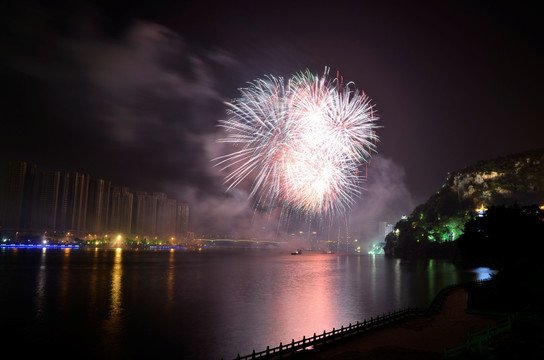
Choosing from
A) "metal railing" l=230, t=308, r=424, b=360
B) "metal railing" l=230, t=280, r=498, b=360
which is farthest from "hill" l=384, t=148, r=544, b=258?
"metal railing" l=230, t=308, r=424, b=360

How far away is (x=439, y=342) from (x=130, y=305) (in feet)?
118

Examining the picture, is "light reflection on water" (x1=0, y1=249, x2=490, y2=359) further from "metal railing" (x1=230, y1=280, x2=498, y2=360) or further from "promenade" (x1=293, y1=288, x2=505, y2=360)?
"promenade" (x1=293, y1=288, x2=505, y2=360)

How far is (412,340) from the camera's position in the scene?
79.0 ft

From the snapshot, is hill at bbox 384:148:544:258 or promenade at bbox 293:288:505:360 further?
hill at bbox 384:148:544:258

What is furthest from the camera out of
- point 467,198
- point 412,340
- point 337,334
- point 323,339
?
point 467,198

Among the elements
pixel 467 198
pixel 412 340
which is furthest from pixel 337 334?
pixel 467 198

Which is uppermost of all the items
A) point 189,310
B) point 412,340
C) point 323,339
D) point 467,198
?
point 467,198

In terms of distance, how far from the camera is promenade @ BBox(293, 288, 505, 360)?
21125 mm

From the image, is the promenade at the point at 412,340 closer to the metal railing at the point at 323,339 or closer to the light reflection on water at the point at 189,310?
the metal railing at the point at 323,339

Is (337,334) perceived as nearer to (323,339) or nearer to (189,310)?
(323,339)

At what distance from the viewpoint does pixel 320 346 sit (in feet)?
74.1

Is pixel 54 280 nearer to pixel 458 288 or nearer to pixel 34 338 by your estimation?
pixel 34 338

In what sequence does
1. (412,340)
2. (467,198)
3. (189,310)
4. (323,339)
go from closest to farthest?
(323,339)
(412,340)
(189,310)
(467,198)

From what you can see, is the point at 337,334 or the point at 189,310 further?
the point at 189,310
